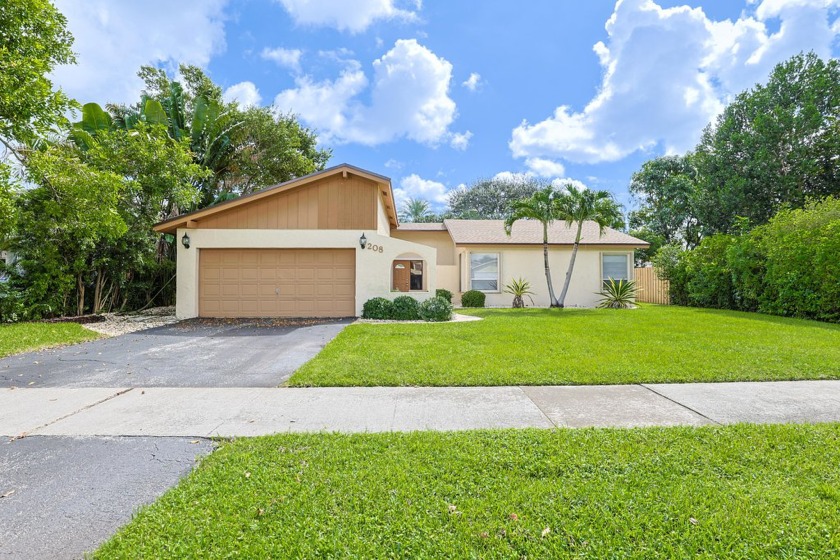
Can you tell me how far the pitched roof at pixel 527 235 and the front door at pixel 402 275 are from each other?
2706mm

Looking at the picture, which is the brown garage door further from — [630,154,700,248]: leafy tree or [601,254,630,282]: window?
[630,154,700,248]: leafy tree

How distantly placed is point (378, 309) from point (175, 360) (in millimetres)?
6117

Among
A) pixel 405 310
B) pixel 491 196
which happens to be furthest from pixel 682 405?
pixel 491 196

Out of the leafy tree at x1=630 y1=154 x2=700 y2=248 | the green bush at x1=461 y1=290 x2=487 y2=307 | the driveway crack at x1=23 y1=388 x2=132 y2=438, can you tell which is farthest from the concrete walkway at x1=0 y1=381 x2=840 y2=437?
the leafy tree at x1=630 y1=154 x2=700 y2=248

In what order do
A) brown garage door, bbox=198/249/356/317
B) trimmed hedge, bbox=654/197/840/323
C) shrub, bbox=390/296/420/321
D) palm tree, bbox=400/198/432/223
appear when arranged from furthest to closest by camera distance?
palm tree, bbox=400/198/432/223 < brown garage door, bbox=198/249/356/317 < shrub, bbox=390/296/420/321 < trimmed hedge, bbox=654/197/840/323

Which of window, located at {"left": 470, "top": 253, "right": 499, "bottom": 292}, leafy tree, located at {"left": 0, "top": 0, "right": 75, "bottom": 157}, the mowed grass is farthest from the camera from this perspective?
window, located at {"left": 470, "top": 253, "right": 499, "bottom": 292}

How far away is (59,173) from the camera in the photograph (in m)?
9.37

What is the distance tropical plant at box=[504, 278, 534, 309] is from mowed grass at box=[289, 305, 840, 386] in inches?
249

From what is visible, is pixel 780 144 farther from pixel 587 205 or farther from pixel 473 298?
pixel 473 298

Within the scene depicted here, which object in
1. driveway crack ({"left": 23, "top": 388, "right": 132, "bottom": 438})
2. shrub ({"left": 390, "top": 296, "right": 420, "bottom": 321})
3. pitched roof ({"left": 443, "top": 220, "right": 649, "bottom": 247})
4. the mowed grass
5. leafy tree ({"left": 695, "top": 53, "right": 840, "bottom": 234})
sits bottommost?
driveway crack ({"left": 23, "top": 388, "right": 132, "bottom": 438})

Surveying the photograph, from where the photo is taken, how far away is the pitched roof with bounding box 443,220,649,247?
696 inches

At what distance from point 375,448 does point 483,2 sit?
12.2 metres

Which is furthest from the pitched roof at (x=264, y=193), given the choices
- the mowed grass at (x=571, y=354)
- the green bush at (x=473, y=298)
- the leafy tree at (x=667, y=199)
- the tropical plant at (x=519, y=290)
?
the leafy tree at (x=667, y=199)

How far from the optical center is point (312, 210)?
42.0 ft
